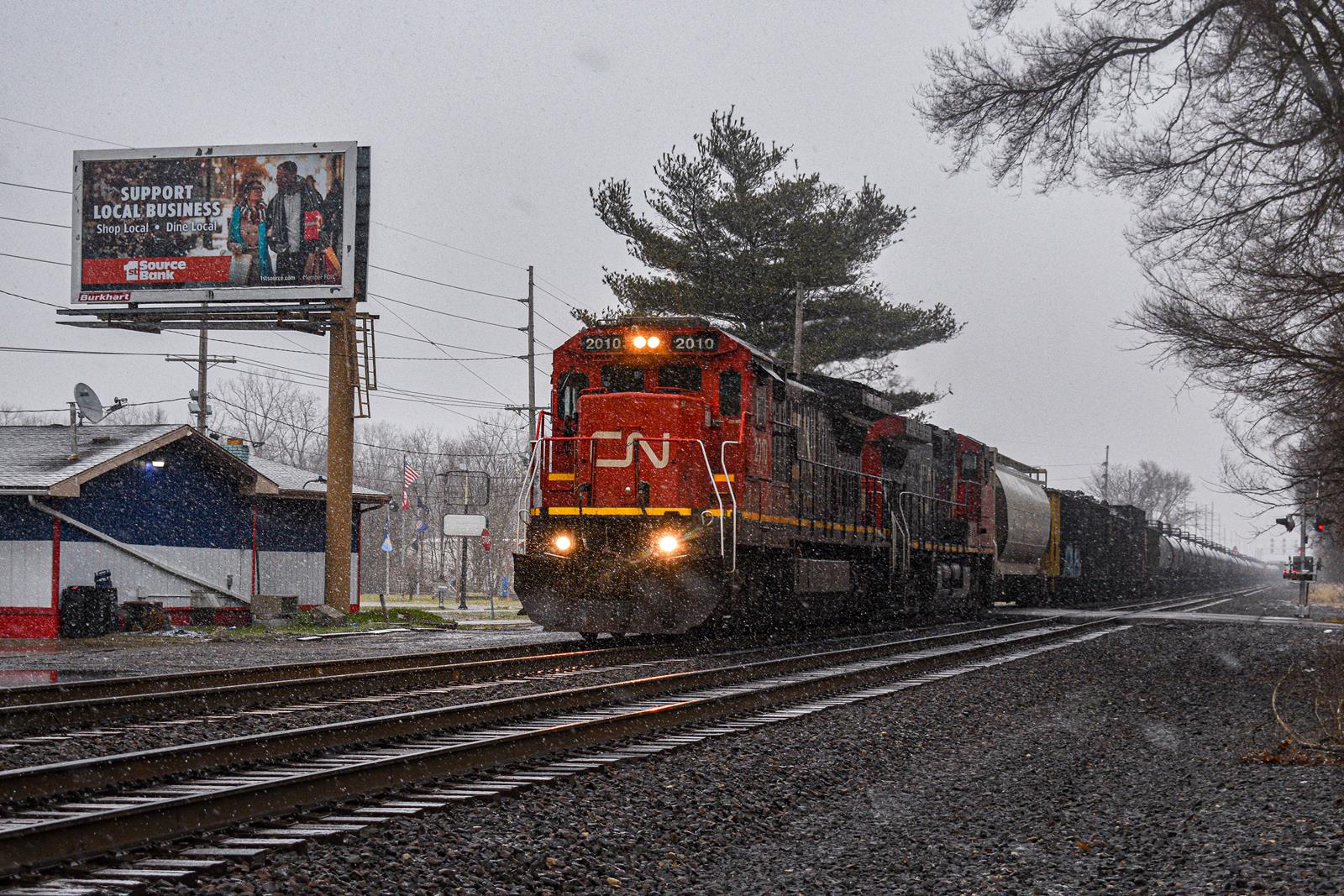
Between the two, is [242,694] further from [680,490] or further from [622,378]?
[622,378]

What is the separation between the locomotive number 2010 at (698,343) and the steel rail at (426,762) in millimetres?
4084

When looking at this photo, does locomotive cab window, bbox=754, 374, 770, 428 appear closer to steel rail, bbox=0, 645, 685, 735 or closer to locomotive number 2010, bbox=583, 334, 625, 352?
locomotive number 2010, bbox=583, 334, 625, 352

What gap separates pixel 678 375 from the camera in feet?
51.3

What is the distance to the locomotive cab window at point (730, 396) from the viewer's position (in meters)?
15.4

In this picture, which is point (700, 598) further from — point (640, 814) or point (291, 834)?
point (291, 834)

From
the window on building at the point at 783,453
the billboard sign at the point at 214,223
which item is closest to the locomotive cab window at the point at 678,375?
the window on building at the point at 783,453

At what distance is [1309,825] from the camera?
5887 mm

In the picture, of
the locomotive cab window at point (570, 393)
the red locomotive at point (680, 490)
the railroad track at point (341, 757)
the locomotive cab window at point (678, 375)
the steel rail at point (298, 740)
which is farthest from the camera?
the locomotive cab window at point (570, 393)

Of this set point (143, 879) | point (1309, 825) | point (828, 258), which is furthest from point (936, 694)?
point (828, 258)

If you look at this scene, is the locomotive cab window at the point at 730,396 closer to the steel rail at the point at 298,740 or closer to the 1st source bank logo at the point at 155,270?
the steel rail at the point at 298,740

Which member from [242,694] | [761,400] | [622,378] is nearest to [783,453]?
[761,400]

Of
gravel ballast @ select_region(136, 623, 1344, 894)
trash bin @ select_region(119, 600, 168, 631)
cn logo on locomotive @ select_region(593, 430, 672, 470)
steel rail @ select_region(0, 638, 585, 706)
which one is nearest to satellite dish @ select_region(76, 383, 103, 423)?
trash bin @ select_region(119, 600, 168, 631)

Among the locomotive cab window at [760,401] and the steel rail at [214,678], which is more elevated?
the locomotive cab window at [760,401]

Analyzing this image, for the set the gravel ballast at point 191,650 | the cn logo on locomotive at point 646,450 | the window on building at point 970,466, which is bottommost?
the gravel ballast at point 191,650
